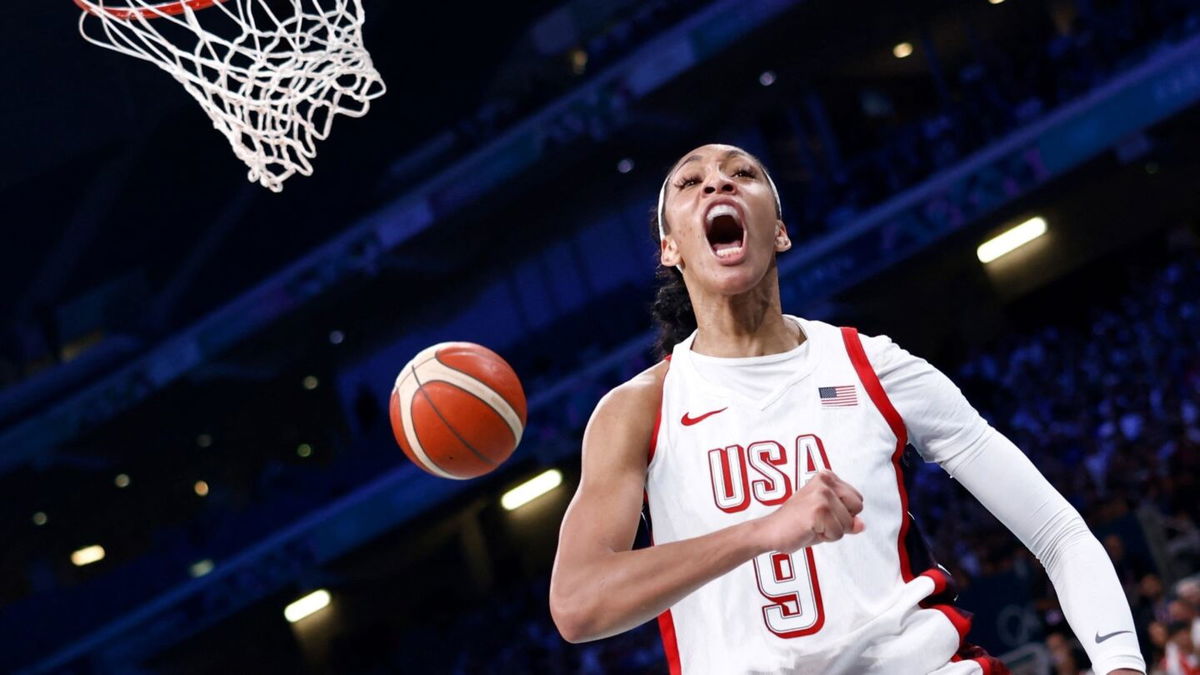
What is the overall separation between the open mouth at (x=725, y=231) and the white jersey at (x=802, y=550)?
8.7 inches

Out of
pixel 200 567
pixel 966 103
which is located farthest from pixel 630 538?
pixel 200 567

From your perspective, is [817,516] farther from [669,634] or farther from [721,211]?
[721,211]

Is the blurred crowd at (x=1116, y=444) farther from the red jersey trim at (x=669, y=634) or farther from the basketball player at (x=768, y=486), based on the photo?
the red jersey trim at (x=669, y=634)

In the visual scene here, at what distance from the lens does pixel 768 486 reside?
2.28m

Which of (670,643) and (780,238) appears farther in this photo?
(780,238)

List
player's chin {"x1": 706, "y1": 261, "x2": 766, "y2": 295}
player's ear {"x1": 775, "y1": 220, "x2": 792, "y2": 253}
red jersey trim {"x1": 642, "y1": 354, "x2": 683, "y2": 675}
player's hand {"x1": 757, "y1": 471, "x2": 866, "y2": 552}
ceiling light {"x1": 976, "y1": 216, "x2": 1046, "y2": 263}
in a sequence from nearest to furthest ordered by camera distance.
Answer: player's hand {"x1": 757, "y1": 471, "x2": 866, "y2": 552} < red jersey trim {"x1": 642, "y1": 354, "x2": 683, "y2": 675} < player's chin {"x1": 706, "y1": 261, "x2": 766, "y2": 295} < player's ear {"x1": 775, "y1": 220, "x2": 792, "y2": 253} < ceiling light {"x1": 976, "y1": 216, "x2": 1046, "y2": 263}

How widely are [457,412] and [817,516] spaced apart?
13.2ft

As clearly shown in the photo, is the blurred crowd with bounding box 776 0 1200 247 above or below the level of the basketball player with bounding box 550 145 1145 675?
above

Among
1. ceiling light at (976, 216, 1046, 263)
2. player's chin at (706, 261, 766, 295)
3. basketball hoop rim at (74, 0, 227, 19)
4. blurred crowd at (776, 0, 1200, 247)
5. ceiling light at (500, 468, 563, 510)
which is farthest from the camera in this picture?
ceiling light at (500, 468, 563, 510)

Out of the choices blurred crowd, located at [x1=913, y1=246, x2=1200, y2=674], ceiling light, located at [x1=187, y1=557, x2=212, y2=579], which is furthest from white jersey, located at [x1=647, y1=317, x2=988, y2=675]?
ceiling light, located at [x1=187, y1=557, x2=212, y2=579]

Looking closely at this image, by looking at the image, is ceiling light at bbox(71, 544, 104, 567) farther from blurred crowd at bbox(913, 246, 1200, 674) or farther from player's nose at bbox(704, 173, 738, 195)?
player's nose at bbox(704, 173, 738, 195)

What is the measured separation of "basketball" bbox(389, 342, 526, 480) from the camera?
18.7ft

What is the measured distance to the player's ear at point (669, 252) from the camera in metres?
2.56

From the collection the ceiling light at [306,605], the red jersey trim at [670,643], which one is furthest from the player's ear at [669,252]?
the ceiling light at [306,605]
